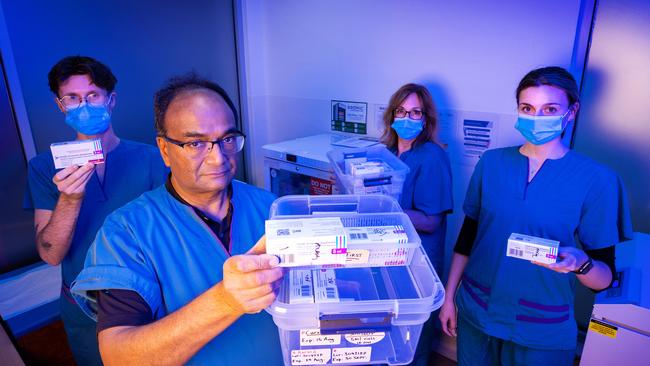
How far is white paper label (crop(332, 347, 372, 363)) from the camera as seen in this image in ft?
2.79

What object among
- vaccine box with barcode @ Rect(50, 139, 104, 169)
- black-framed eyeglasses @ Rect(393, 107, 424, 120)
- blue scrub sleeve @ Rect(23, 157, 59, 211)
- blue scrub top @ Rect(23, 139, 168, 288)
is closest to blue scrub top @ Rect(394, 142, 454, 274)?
black-framed eyeglasses @ Rect(393, 107, 424, 120)

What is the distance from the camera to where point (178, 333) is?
0.79 metres

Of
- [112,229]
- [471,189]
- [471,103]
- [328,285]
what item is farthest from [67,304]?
[471,103]

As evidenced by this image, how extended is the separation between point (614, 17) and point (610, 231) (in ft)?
3.87

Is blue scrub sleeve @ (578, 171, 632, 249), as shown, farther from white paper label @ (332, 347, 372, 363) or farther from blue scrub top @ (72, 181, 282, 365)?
blue scrub top @ (72, 181, 282, 365)

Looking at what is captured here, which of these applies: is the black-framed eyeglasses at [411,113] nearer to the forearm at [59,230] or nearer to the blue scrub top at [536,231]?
the blue scrub top at [536,231]

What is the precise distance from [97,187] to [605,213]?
6.57 ft

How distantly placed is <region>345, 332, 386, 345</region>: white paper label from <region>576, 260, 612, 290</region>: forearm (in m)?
0.87

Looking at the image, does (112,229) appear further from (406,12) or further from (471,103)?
(406,12)

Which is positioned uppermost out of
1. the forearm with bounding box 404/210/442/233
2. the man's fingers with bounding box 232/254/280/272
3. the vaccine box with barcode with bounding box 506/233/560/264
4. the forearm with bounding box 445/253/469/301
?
the man's fingers with bounding box 232/254/280/272

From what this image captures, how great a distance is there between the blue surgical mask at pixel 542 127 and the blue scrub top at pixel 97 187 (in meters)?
1.59

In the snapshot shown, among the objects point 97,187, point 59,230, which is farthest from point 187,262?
point 97,187

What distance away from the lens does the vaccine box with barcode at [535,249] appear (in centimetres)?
108

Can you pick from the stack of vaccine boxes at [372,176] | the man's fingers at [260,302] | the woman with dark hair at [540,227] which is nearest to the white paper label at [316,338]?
the man's fingers at [260,302]
